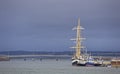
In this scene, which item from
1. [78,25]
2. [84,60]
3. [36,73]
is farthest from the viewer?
[78,25]

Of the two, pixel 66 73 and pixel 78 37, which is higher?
pixel 78 37

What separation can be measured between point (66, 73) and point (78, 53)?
2013 inches

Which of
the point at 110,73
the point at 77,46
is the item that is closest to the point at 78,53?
the point at 77,46

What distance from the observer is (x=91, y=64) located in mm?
169000

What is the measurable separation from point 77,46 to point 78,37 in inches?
122

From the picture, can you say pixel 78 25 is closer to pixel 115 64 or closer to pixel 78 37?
pixel 78 37

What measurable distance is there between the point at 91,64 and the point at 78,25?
17.9m

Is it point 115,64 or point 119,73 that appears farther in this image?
point 115,64

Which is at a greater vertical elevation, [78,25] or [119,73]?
[78,25]

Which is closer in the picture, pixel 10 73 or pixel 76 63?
pixel 10 73

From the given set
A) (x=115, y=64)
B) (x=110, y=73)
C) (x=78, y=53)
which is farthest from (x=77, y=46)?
(x=110, y=73)

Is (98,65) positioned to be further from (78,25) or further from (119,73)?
(119,73)

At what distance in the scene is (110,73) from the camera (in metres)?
126

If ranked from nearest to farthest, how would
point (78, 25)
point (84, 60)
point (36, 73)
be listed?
point (36, 73) < point (84, 60) < point (78, 25)
